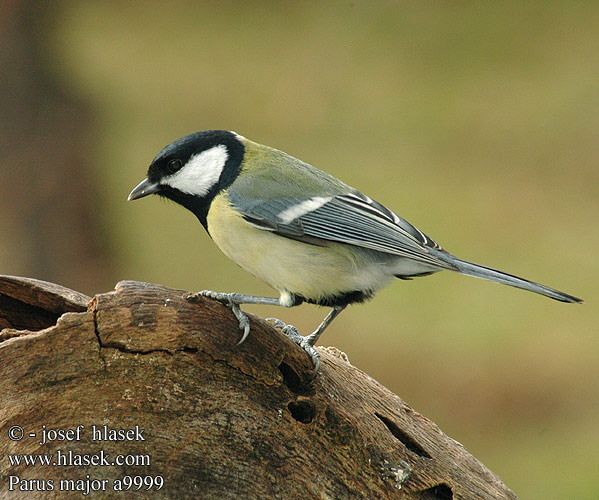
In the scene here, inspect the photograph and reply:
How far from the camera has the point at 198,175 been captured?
252cm

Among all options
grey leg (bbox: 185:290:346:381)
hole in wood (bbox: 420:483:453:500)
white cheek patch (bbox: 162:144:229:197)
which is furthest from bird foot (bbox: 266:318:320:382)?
white cheek patch (bbox: 162:144:229:197)

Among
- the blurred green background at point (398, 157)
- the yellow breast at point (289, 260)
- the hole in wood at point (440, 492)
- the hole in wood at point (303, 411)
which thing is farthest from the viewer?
the blurred green background at point (398, 157)

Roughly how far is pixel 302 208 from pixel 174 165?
18.5 inches

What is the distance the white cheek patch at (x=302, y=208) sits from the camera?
8.01 feet

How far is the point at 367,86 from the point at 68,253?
12.0 ft

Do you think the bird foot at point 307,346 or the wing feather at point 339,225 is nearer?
the bird foot at point 307,346

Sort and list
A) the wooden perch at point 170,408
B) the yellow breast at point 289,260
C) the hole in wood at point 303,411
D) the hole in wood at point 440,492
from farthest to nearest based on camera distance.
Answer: the yellow breast at point 289,260 < the hole in wood at point 440,492 < the hole in wood at point 303,411 < the wooden perch at point 170,408

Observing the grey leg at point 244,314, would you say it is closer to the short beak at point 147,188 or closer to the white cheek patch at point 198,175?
the white cheek patch at point 198,175

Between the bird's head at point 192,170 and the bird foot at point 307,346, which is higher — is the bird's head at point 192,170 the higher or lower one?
the higher one

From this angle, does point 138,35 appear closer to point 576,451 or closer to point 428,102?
point 428,102

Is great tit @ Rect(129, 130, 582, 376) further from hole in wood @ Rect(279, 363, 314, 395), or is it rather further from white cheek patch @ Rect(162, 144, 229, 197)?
hole in wood @ Rect(279, 363, 314, 395)

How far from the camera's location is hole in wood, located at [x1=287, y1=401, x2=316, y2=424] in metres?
2.04

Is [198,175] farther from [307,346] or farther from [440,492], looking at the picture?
[440,492]

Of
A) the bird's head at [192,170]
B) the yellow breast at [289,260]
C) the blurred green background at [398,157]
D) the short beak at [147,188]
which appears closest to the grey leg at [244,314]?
the yellow breast at [289,260]
